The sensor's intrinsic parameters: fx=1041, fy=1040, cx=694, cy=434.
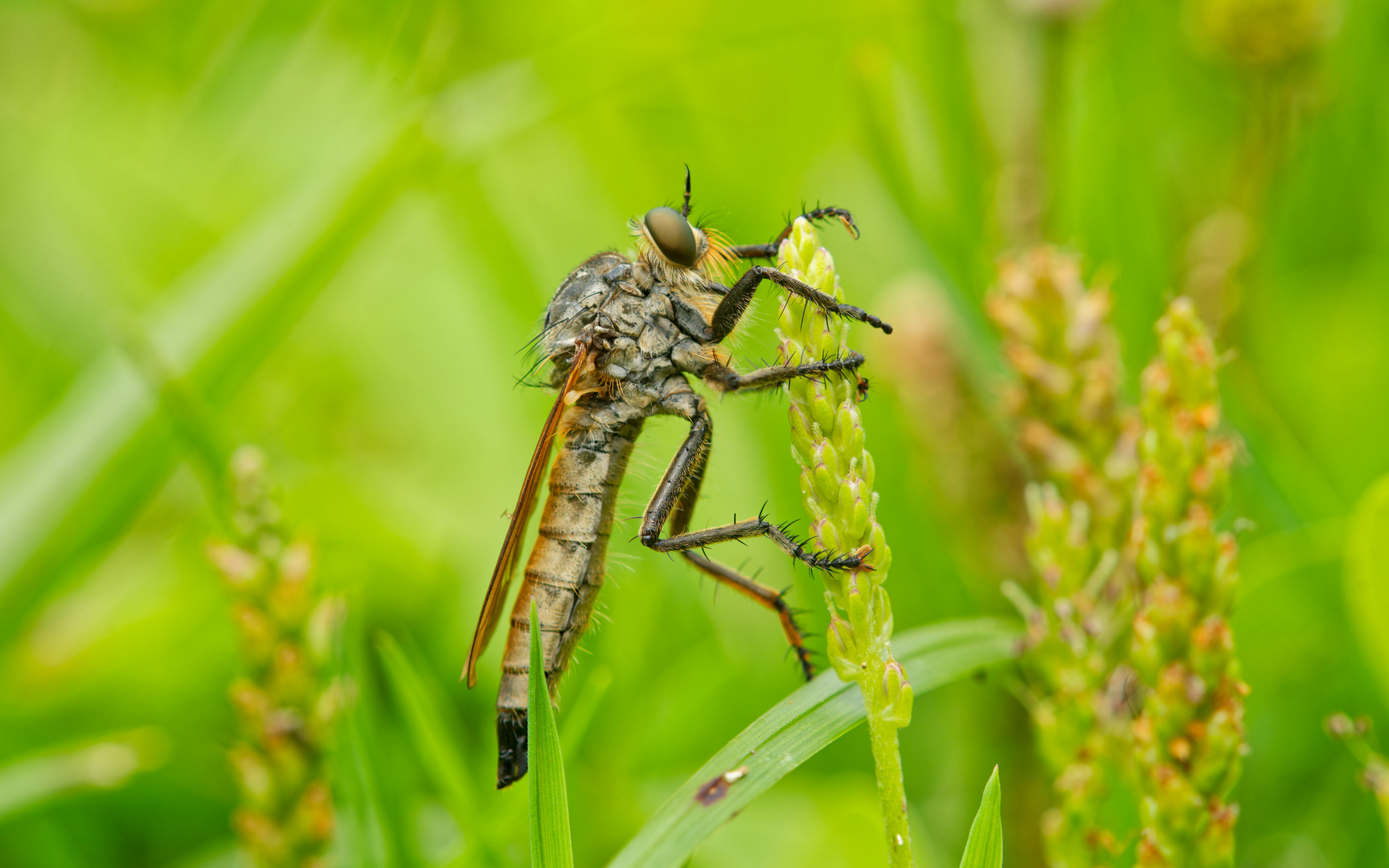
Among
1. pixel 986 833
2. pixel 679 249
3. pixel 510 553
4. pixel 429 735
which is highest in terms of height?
pixel 679 249

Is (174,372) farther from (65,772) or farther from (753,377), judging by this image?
(753,377)

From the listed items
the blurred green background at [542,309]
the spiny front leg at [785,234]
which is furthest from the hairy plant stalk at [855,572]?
the spiny front leg at [785,234]

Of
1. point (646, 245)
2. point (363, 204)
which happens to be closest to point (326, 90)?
point (363, 204)

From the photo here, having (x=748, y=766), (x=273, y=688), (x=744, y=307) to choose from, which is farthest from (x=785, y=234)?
(x=273, y=688)

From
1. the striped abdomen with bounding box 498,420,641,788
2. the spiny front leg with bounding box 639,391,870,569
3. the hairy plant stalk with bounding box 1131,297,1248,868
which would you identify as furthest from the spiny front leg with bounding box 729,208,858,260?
the hairy plant stalk with bounding box 1131,297,1248,868

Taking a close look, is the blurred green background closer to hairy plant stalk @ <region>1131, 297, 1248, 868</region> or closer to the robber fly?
the robber fly

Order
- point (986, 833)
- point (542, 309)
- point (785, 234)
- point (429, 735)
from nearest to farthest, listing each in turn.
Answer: point (986, 833)
point (429, 735)
point (785, 234)
point (542, 309)
